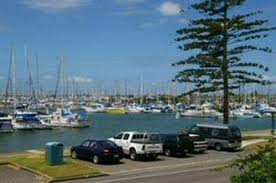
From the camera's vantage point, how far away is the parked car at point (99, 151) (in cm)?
3428

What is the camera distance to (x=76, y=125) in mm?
113062

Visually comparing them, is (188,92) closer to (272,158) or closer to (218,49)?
(218,49)

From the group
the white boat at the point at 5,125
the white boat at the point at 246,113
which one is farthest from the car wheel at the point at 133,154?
the white boat at the point at 246,113

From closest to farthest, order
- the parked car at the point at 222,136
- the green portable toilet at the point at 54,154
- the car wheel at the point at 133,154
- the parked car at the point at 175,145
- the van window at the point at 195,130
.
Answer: the green portable toilet at the point at 54,154 < the car wheel at the point at 133,154 < the parked car at the point at 175,145 < the parked car at the point at 222,136 < the van window at the point at 195,130

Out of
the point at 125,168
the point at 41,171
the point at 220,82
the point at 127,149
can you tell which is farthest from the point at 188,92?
the point at 41,171

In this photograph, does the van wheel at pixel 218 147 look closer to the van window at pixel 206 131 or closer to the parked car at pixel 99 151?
the van window at pixel 206 131

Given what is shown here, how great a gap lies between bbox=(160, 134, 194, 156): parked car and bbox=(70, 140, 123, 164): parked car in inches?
204

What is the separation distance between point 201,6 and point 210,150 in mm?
14296

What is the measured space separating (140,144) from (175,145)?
3.43 metres

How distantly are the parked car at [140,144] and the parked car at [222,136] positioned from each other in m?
7.12

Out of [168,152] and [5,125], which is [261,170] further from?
[5,125]

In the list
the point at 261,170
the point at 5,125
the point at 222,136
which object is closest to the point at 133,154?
the point at 222,136

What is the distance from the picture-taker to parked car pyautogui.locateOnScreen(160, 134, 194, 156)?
129 ft

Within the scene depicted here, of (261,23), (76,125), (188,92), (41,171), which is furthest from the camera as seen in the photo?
(76,125)
